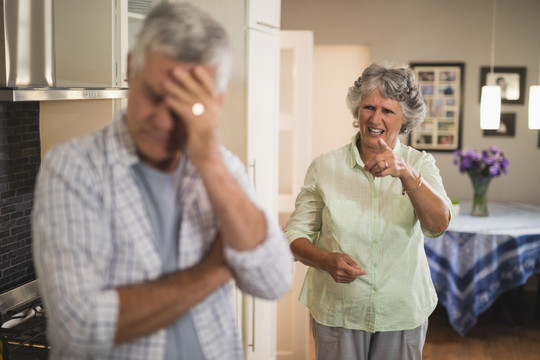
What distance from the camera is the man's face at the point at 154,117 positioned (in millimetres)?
862

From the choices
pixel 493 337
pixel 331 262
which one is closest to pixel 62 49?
pixel 331 262

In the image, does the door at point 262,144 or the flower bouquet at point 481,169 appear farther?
the flower bouquet at point 481,169

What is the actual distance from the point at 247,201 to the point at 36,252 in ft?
1.09

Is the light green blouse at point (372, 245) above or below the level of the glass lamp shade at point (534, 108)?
below

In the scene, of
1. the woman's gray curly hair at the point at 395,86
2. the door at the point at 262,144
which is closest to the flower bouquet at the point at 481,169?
the door at the point at 262,144

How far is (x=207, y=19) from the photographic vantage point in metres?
0.88

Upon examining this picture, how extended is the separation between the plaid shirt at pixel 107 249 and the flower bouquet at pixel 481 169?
12.9 ft

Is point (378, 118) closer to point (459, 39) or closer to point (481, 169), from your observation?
point (481, 169)

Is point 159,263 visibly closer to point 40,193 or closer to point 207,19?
point 40,193

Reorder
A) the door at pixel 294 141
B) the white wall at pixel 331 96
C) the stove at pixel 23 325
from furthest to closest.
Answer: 1. the white wall at pixel 331 96
2. the door at pixel 294 141
3. the stove at pixel 23 325

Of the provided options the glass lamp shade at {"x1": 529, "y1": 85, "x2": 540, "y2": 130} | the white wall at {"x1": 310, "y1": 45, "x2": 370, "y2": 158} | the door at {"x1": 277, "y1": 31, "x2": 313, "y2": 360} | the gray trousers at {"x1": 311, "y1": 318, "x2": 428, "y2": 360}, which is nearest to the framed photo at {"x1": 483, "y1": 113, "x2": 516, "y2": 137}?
the white wall at {"x1": 310, "y1": 45, "x2": 370, "y2": 158}

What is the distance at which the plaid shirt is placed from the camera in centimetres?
88

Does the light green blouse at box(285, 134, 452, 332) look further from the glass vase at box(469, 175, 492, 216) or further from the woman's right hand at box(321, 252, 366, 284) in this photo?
the glass vase at box(469, 175, 492, 216)

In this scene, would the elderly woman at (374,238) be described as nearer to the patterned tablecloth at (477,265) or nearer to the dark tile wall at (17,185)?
the dark tile wall at (17,185)
